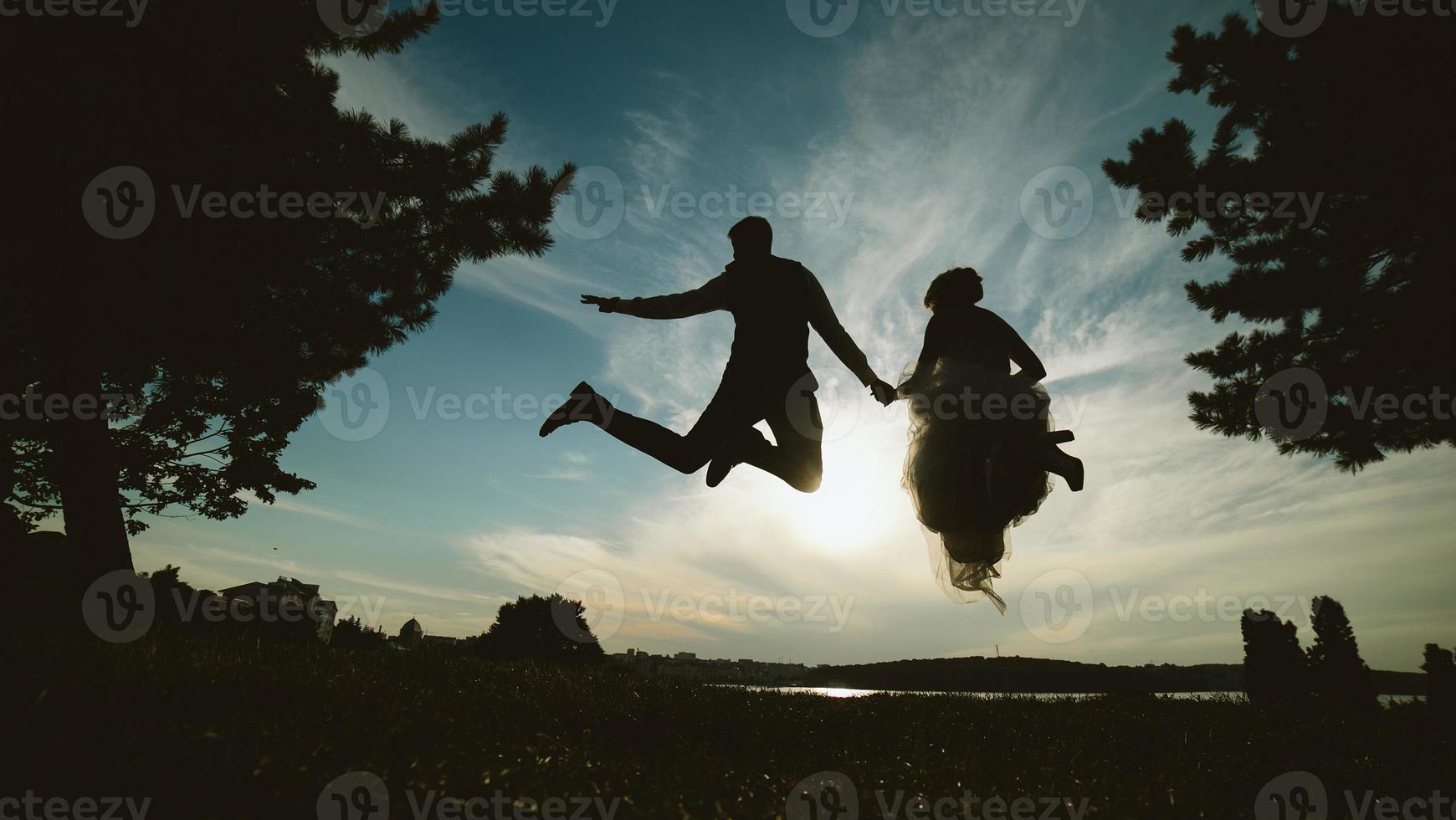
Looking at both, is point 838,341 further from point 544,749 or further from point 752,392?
point 544,749

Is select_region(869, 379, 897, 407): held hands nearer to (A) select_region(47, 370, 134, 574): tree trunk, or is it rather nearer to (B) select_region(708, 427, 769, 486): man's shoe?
(B) select_region(708, 427, 769, 486): man's shoe

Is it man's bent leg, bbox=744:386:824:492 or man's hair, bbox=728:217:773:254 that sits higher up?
man's hair, bbox=728:217:773:254

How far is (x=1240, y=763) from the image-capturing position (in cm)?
416

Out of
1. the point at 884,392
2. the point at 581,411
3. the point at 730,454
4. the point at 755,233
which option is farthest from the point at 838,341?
the point at 581,411

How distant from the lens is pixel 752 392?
453cm

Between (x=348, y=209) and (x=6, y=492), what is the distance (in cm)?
517

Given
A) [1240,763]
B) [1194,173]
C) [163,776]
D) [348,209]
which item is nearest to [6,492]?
[348,209]

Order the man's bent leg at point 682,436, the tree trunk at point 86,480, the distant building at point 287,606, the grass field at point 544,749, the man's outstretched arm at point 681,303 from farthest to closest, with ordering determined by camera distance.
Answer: the distant building at point 287,606, the tree trunk at point 86,480, the man's outstretched arm at point 681,303, the man's bent leg at point 682,436, the grass field at point 544,749

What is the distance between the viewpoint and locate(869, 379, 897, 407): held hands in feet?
16.0

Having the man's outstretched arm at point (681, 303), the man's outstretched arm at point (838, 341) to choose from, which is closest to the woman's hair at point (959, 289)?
the man's outstretched arm at point (838, 341)

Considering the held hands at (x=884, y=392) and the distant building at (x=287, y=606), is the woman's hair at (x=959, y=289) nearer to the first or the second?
the held hands at (x=884, y=392)

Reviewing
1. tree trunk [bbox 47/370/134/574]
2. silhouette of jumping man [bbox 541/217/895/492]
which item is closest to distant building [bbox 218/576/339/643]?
tree trunk [bbox 47/370/134/574]

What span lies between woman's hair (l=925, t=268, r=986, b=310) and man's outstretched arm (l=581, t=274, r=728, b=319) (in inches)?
71.1

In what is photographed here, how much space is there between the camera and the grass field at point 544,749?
91.8 inches
